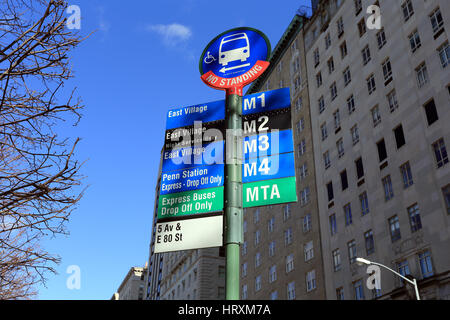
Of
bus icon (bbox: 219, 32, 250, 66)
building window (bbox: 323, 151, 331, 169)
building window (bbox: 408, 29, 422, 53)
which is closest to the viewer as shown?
bus icon (bbox: 219, 32, 250, 66)

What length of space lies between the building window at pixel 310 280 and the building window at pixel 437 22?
2255 centimetres

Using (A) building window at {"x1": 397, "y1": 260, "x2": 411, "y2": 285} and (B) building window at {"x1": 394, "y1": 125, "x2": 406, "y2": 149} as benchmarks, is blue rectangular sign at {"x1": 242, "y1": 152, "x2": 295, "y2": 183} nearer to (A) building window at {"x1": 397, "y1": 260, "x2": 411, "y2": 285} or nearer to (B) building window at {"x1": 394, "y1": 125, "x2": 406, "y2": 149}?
(A) building window at {"x1": 397, "y1": 260, "x2": 411, "y2": 285}

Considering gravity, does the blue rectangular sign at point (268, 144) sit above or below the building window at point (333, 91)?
below

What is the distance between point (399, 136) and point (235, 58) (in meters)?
27.8

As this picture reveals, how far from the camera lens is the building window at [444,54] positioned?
30078 mm

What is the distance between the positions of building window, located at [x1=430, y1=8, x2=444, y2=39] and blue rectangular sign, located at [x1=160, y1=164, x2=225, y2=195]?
96.8 ft

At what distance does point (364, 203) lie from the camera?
35688mm

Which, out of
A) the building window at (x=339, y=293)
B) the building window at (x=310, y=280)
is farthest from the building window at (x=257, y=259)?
the building window at (x=339, y=293)

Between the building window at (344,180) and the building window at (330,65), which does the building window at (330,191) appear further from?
the building window at (330,65)

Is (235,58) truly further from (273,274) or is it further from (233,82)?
(273,274)

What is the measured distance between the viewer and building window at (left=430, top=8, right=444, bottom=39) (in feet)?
103

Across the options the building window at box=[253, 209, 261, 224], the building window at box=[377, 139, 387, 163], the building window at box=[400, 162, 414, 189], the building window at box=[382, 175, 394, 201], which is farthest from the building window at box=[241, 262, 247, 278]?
the building window at box=[400, 162, 414, 189]

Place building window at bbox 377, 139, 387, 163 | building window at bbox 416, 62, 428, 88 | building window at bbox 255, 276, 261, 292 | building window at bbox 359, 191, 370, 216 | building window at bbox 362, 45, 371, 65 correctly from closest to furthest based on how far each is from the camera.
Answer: building window at bbox 416, 62, 428, 88 → building window at bbox 377, 139, 387, 163 → building window at bbox 359, 191, 370, 216 → building window at bbox 362, 45, 371, 65 → building window at bbox 255, 276, 261, 292

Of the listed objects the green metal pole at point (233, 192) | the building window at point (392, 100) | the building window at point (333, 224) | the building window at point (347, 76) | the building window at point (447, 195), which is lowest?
the green metal pole at point (233, 192)
